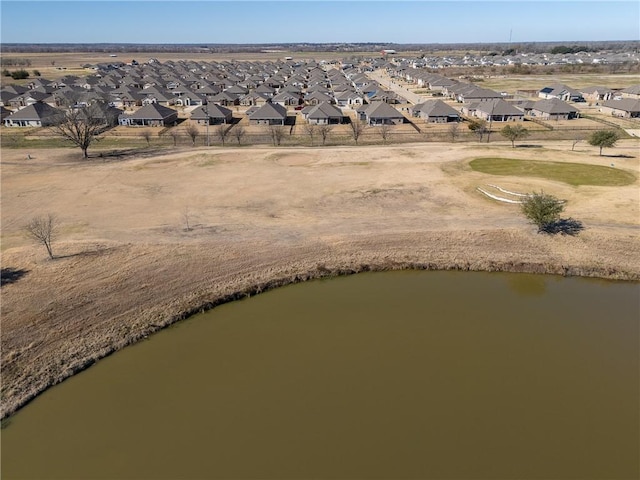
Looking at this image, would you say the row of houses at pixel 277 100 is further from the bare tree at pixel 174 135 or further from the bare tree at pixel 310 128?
the bare tree at pixel 174 135

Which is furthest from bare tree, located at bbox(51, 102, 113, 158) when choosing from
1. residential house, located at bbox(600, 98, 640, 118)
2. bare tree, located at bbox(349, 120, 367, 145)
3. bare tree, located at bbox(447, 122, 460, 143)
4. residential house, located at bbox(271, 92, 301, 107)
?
residential house, located at bbox(600, 98, 640, 118)

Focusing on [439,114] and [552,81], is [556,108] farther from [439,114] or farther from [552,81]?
[552,81]

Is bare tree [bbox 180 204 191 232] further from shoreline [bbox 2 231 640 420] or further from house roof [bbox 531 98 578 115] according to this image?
Answer: house roof [bbox 531 98 578 115]

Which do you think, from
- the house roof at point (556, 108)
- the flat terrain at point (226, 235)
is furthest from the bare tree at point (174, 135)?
the house roof at point (556, 108)

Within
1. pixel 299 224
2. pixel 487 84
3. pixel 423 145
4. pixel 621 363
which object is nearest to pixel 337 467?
pixel 621 363

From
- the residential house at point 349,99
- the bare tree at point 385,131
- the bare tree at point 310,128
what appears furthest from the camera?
the residential house at point 349,99

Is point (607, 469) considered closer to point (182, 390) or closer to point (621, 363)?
point (621, 363)

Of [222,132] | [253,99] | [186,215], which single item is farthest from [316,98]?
[186,215]
